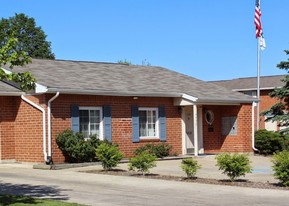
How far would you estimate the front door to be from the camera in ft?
81.9

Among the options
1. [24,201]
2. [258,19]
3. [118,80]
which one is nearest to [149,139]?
[118,80]

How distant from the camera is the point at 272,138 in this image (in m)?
24.9

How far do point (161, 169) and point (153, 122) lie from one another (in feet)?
16.5

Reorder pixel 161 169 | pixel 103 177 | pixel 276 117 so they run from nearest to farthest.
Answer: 1. pixel 103 177
2. pixel 161 169
3. pixel 276 117

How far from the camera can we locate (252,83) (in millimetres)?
43625

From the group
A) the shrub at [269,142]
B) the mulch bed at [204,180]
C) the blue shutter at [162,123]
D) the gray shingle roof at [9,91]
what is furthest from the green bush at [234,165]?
the shrub at [269,142]

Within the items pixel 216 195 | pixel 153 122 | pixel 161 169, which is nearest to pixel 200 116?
pixel 153 122

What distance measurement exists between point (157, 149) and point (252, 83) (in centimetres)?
2299

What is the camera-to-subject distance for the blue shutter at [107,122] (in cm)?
2111

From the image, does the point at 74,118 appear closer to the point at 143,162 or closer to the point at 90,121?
the point at 90,121

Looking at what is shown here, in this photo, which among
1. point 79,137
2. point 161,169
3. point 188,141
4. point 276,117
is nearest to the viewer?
point 161,169

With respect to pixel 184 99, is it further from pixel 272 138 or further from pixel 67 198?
pixel 67 198

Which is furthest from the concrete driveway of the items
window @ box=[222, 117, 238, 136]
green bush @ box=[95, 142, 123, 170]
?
window @ box=[222, 117, 238, 136]

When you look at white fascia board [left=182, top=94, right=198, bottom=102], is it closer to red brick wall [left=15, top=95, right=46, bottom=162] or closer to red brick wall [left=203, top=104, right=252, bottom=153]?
red brick wall [left=203, top=104, right=252, bottom=153]
